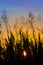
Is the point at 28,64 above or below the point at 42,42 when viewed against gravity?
below

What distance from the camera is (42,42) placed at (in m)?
3.93

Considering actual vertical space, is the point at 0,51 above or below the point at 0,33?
below

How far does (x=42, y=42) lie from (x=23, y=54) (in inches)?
18.1

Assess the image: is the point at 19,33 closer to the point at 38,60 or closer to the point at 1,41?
the point at 1,41

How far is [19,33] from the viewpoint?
13.1 feet

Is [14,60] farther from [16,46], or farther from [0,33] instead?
[0,33]

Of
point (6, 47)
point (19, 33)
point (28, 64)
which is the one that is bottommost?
point (28, 64)

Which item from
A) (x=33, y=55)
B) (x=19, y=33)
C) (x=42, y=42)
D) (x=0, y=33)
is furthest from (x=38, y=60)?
(x=0, y=33)

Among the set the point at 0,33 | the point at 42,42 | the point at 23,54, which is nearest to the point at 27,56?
the point at 23,54

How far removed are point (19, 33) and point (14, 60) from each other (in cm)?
56

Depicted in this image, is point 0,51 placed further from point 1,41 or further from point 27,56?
point 27,56

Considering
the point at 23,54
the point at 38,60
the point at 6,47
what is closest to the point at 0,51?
the point at 6,47

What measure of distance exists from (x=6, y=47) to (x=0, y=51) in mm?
157

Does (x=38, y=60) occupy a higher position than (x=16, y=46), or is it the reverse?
(x=16, y=46)
